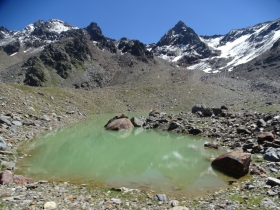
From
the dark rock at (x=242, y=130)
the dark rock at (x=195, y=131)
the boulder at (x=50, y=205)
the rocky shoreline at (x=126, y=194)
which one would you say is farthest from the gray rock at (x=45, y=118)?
the boulder at (x=50, y=205)

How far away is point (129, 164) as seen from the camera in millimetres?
20141

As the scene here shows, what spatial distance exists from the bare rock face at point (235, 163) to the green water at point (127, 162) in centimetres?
109

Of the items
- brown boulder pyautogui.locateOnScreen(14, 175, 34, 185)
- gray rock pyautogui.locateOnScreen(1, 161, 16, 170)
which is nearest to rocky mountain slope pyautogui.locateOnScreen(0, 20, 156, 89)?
gray rock pyautogui.locateOnScreen(1, 161, 16, 170)

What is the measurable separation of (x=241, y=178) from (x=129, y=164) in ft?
28.7

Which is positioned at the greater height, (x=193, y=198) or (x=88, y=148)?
(x=88, y=148)

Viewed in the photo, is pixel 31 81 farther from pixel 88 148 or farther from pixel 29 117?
pixel 88 148

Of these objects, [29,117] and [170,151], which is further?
[29,117]

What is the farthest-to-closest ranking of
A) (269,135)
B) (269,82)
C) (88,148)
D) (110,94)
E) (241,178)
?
(269,82)
(110,94)
(88,148)
(269,135)
(241,178)

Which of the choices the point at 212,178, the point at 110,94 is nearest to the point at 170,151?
the point at 212,178

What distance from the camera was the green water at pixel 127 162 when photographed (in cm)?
1580

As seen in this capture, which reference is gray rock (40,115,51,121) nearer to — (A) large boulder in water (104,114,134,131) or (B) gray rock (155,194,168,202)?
(A) large boulder in water (104,114,134,131)

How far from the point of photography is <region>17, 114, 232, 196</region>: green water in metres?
15.8

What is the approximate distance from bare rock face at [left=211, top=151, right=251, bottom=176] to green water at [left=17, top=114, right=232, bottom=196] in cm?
109

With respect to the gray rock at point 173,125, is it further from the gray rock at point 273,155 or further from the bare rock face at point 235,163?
the bare rock face at point 235,163
